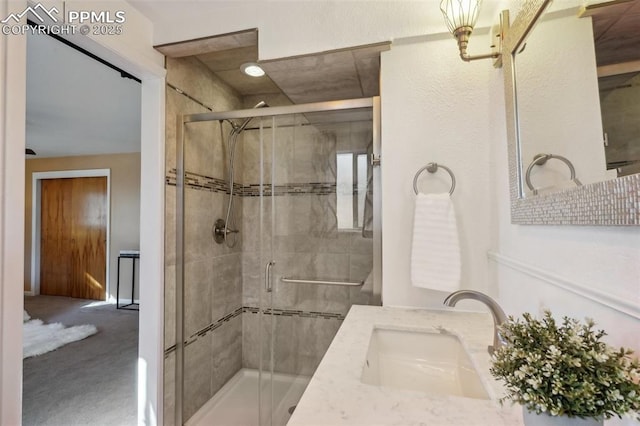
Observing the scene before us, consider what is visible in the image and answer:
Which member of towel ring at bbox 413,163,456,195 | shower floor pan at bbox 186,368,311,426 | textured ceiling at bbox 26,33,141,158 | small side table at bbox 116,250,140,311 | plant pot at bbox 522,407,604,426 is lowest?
shower floor pan at bbox 186,368,311,426

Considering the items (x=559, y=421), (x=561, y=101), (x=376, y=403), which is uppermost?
(x=561, y=101)

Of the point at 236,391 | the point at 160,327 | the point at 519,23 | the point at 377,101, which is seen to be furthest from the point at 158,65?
the point at 236,391

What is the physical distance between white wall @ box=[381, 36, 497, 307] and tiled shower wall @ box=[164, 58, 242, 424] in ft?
4.15

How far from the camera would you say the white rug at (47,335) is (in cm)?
299

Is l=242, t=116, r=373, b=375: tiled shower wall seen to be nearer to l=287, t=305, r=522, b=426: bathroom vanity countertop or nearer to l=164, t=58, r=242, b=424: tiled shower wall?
l=164, t=58, r=242, b=424: tiled shower wall

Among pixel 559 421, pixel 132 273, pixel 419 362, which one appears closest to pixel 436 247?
pixel 419 362

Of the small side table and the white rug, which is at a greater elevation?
the small side table

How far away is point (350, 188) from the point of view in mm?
1914

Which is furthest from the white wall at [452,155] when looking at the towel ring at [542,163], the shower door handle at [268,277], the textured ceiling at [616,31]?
the shower door handle at [268,277]

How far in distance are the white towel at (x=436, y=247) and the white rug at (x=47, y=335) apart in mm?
3681

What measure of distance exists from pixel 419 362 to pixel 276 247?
122 cm

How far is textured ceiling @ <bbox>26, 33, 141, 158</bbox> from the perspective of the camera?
209 centimetres

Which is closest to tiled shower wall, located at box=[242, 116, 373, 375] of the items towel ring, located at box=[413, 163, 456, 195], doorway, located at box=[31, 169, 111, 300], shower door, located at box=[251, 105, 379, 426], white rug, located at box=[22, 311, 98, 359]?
shower door, located at box=[251, 105, 379, 426]

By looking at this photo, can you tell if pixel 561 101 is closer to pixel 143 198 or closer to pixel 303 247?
pixel 303 247
